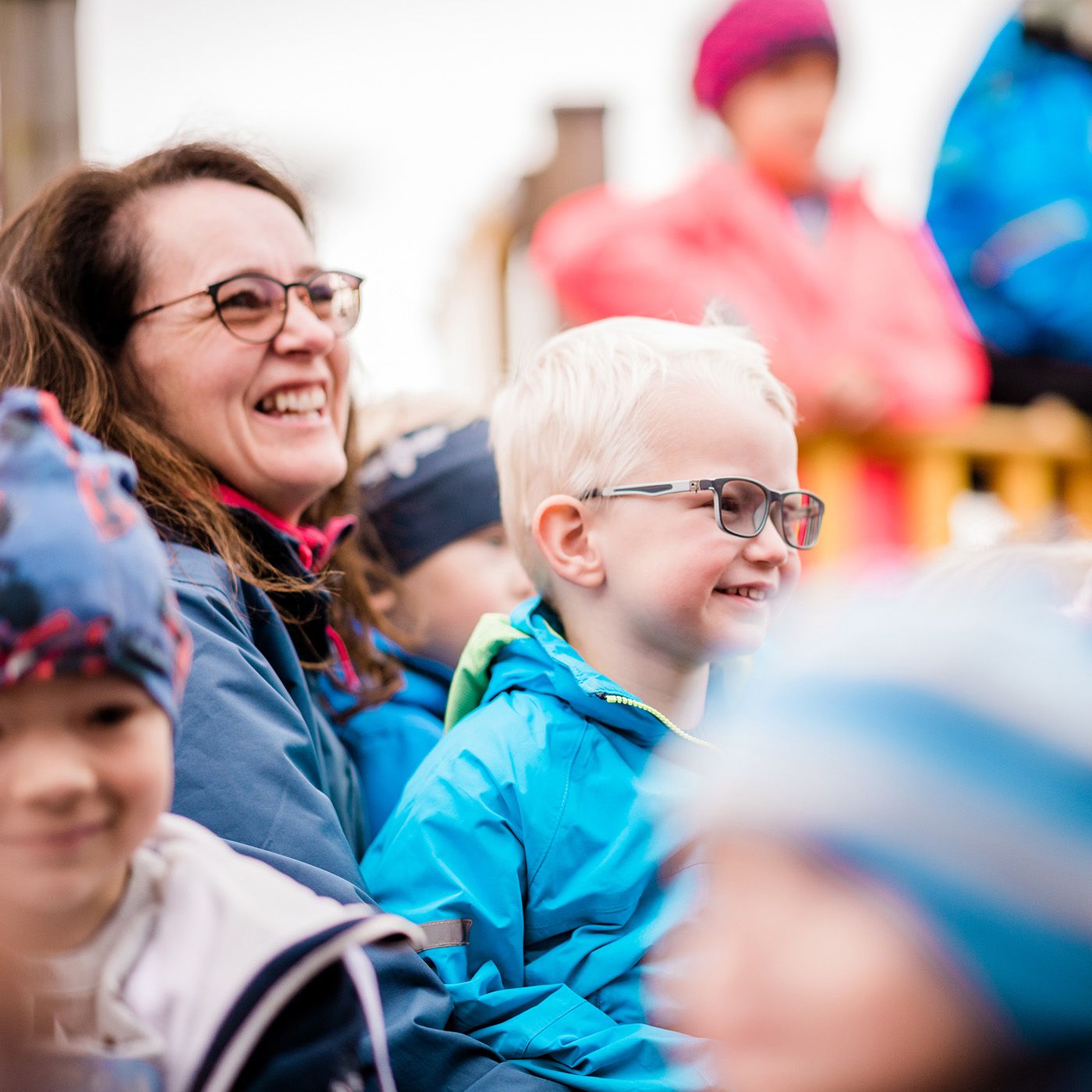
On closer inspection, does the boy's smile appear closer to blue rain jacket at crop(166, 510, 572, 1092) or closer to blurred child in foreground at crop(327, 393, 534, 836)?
blue rain jacket at crop(166, 510, 572, 1092)

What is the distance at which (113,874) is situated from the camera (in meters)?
1.08

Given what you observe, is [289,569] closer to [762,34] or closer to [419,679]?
[419,679]

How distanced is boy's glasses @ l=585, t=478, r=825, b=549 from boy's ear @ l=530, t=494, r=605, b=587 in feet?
0.26

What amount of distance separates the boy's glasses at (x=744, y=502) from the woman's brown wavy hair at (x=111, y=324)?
0.54 metres

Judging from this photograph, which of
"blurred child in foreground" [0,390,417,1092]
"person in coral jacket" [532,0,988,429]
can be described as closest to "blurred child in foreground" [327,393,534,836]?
"person in coral jacket" [532,0,988,429]

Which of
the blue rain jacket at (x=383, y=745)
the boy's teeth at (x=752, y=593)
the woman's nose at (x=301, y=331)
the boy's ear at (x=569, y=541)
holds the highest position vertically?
the woman's nose at (x=301, y=331)

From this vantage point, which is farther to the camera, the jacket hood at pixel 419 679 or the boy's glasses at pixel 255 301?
the jacket hood at pixel 419 679

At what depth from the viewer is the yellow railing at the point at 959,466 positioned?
384 cm

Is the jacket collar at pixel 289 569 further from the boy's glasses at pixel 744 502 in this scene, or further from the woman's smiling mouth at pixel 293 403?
the boy's glasses at pixel 744 502

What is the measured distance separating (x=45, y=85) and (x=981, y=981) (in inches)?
121

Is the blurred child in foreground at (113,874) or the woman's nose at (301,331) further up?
the woman's nose at (301,331)

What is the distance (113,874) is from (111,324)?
1.20m

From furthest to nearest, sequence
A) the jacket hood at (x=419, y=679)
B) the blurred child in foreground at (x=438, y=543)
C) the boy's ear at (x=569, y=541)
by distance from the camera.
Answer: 1. the blurred child in foreground at (x=438, y=543)
2. the jacket hood at (x=419, y=679)
3. the boy's ear at (x=569, y=541)

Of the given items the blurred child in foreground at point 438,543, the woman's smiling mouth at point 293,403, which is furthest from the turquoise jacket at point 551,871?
the blurred child in foreground at point 438,543
